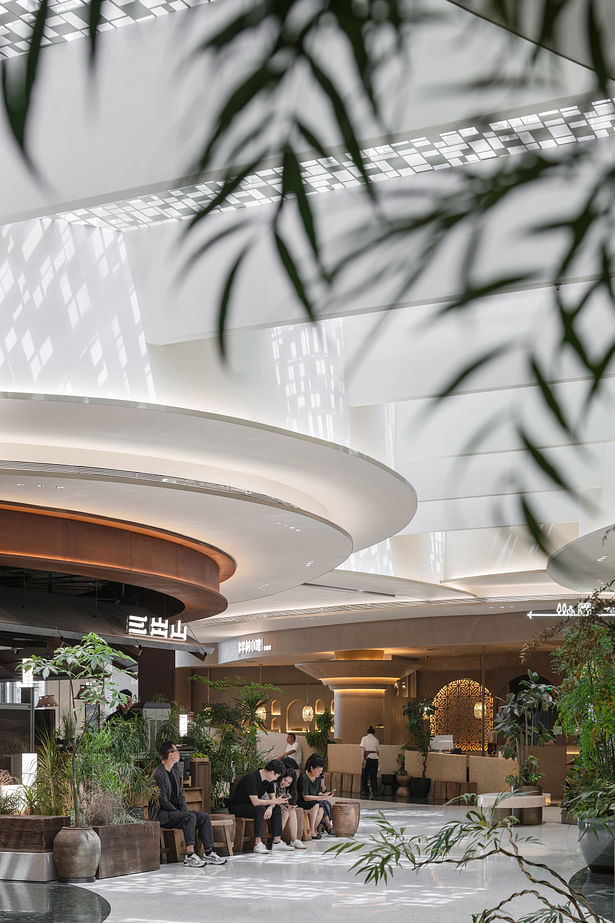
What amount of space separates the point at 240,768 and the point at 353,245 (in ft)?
45.2

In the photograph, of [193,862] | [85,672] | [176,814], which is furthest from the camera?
[176,814]

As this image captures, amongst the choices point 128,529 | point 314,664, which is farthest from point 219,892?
point 314,664

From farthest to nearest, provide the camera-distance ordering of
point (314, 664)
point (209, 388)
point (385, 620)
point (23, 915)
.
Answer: point (314, 664), point (385, 620), point (209, 388), point (23, 915)

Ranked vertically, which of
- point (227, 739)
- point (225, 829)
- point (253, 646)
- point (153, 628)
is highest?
point (253, 646)

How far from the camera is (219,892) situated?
351 inches

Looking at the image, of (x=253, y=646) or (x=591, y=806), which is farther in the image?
(x=253, y=646)

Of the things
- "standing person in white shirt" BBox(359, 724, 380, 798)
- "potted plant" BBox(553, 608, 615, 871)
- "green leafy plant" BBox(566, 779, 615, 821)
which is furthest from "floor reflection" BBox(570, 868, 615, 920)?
"standing person in white shirt" BBox(359, 724, 380, 798)

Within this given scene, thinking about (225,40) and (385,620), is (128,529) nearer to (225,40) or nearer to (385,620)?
(225,40)

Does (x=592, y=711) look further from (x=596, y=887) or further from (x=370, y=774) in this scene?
(x=370, y=774)

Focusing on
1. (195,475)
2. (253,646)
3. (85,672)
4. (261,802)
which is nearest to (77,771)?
(85,672)

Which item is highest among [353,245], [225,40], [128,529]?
[128,529]

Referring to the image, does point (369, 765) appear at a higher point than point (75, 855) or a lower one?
lower

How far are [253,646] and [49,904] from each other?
17.8 meters

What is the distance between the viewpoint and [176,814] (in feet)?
34.3
